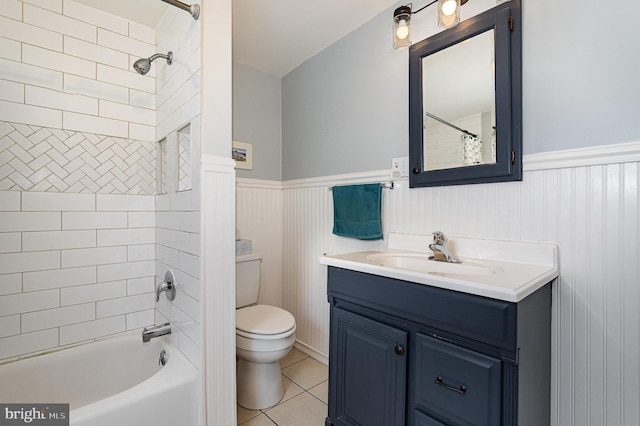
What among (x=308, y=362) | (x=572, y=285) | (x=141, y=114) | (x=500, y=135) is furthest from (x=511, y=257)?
(x=141, y=114)

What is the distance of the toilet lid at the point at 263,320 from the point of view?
164 centimetres

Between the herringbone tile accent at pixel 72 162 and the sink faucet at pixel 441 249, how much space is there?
174 cm

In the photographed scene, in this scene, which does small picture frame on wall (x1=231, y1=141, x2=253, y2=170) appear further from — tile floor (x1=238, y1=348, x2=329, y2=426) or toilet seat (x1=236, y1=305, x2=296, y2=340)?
tile floor (x1=238, y1=348, x2=329, y2=426)

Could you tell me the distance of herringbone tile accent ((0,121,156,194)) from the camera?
149 cm

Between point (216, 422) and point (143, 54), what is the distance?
214cm

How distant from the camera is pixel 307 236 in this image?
2.33 meters

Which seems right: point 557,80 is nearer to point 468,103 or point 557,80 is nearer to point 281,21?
point 468,103

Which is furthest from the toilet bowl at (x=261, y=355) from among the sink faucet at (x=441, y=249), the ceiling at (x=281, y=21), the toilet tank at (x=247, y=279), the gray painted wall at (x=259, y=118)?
the ceiling at (x=281, y=21)

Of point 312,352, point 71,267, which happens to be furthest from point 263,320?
point 71,267

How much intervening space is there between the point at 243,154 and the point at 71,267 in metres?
1.31

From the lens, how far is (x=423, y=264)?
1449mm

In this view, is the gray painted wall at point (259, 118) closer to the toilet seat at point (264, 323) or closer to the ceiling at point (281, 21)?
the ceiling at point (281, 21)

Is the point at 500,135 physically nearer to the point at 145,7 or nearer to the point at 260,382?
the point at 260,382

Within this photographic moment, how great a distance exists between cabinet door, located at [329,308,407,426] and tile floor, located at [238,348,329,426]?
0.30 meters
